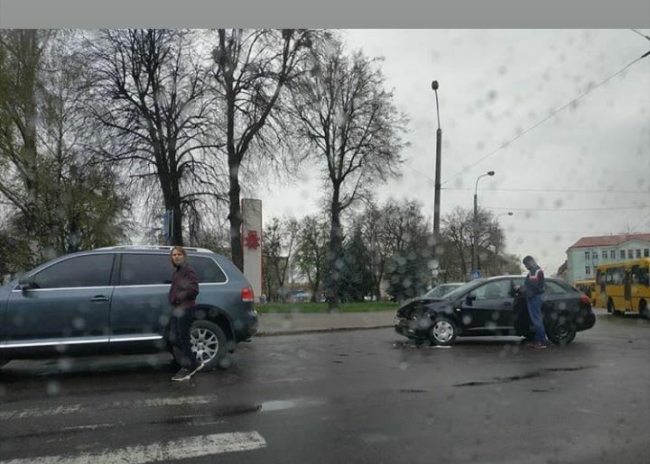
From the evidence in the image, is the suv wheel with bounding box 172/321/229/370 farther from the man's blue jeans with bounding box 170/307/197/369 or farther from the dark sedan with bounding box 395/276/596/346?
the dark sedan with bounding box 395/276/596/346

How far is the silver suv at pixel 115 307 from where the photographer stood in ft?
25.3

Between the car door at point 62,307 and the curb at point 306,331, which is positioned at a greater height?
the car door at point 62,307

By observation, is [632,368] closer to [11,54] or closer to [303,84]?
[303,84]

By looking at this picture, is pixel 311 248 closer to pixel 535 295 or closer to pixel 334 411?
pixel 535 295

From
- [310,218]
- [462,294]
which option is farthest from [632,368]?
[310,218]

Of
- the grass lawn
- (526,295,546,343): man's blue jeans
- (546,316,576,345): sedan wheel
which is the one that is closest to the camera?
(526,295,546,343): man's blue jeans

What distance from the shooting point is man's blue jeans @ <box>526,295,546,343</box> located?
37.1ft

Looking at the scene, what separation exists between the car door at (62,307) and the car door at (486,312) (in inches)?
271

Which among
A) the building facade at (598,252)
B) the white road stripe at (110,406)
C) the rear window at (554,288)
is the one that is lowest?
the white road stripe at (110,406)

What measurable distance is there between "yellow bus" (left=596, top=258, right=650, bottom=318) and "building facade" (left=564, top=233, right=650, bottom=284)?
1804 cm

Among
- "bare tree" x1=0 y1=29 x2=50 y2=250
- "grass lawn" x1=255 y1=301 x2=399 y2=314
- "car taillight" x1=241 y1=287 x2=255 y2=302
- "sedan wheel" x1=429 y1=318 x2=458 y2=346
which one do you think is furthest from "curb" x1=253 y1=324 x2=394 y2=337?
"bare tree" x1=0 y1=29 x2=50 y2=250

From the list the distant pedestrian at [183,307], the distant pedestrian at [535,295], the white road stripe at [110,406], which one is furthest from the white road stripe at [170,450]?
the distant pedestrian at [535,295]

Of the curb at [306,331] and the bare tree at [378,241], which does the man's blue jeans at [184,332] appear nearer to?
the curb at [306,331]

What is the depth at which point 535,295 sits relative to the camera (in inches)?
445
